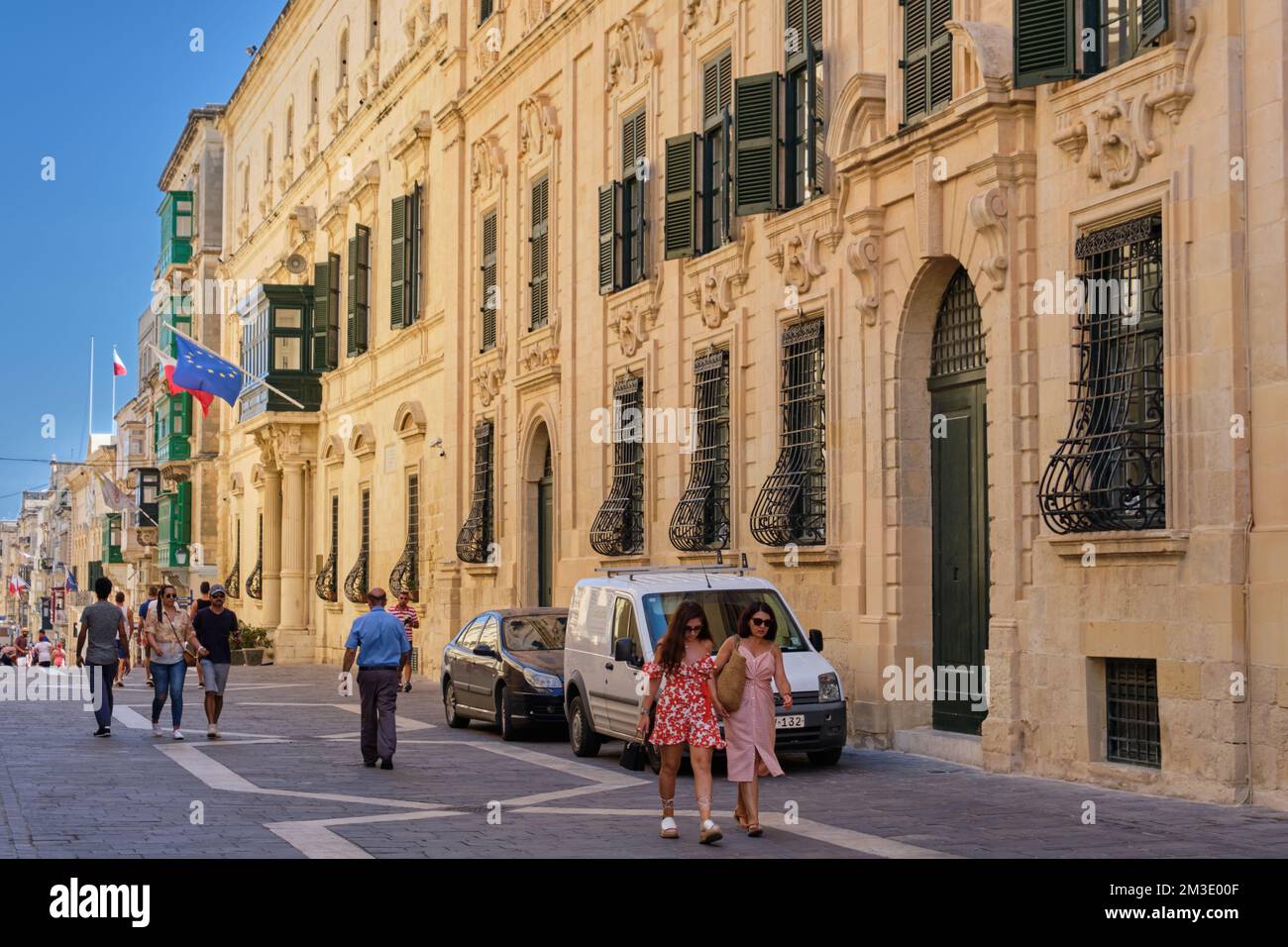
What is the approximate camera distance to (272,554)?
1933 inches

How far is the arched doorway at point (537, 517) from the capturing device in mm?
30516

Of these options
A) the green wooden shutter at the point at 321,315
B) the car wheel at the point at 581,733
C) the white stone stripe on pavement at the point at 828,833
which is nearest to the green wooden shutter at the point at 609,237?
the car wheel at the point at 581,733

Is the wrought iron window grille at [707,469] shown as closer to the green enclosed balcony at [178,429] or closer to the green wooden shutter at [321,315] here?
the green wooden shutter at [321,315]

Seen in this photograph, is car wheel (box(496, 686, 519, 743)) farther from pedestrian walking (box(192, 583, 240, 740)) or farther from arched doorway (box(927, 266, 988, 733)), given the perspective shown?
arched doorway (box(927, 266, 988, 733))

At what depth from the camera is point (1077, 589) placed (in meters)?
15.4

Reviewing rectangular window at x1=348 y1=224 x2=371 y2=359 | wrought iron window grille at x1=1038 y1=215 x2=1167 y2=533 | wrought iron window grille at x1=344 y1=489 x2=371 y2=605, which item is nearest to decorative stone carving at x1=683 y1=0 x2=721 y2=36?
wrought iron window grille at x1=1038 y1=215 x2=1167 y2=533

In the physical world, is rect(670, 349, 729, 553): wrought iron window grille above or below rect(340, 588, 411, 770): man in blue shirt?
above


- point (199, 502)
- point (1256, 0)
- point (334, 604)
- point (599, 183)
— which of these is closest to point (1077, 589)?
point (1256, 0)

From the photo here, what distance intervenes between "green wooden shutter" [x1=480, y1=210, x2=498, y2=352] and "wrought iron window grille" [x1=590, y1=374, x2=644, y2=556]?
661 cm

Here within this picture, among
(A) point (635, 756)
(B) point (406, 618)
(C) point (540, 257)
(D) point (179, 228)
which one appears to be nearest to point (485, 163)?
(C) point (540, 257)

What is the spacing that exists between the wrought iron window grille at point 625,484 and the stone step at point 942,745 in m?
7.67

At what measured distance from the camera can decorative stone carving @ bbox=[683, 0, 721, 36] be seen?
23906mm
